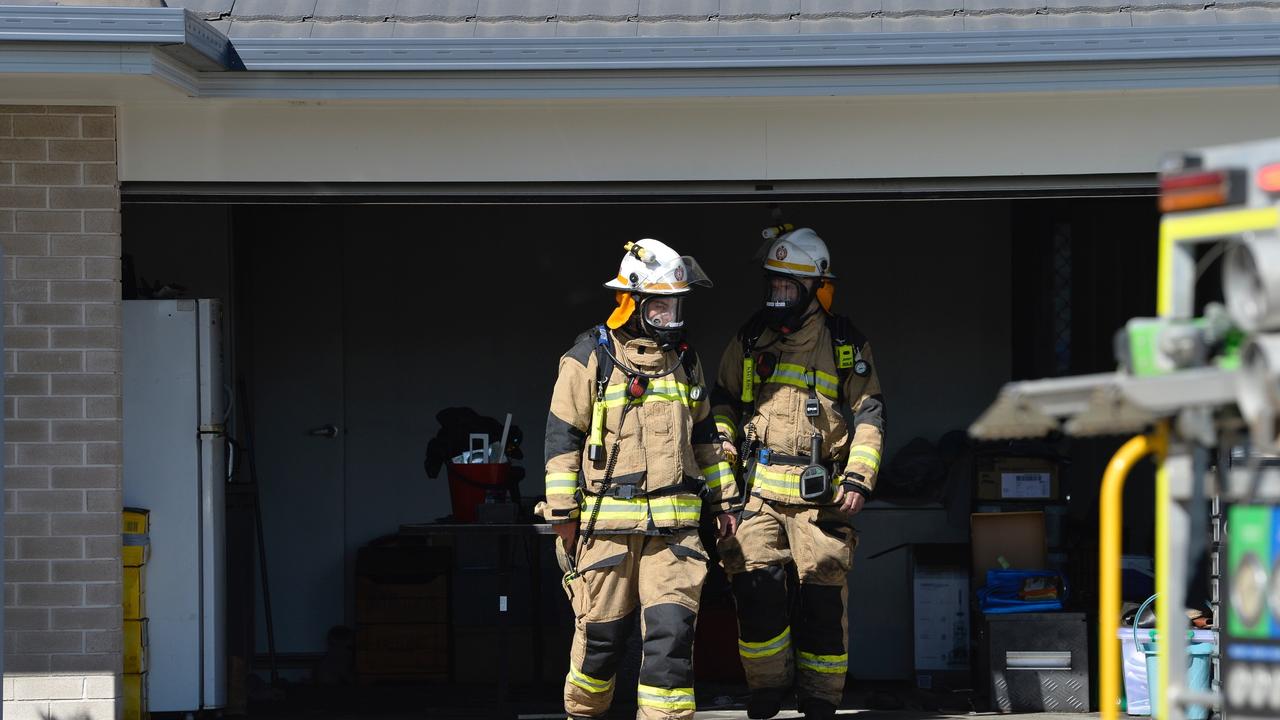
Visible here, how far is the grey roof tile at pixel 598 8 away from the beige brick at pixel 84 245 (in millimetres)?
2212

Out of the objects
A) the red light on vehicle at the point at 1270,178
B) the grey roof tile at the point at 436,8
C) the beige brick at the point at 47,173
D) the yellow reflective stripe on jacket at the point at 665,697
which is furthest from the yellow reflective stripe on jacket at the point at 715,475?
the red light on vehicle at the point at 1270,178

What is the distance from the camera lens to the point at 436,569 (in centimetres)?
917

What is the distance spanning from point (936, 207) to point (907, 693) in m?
2.98

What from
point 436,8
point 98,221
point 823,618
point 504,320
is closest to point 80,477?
point 98,221

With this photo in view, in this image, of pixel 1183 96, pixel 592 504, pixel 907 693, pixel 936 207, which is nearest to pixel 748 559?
pixel 592 504

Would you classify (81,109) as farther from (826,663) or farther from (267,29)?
(826,663)

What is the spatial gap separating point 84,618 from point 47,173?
6.34ft

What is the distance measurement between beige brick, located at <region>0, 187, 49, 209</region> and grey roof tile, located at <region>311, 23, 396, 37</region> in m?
1.38

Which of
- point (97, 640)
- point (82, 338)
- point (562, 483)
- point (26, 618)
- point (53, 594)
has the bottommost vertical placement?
point (97, 640)

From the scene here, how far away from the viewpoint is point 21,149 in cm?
686

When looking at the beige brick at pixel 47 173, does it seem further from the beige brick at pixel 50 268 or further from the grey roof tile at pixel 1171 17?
the grey roof tile at pixel 1171 17

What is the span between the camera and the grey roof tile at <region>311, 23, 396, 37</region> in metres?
6.95

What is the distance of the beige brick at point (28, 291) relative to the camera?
6844 millimetres

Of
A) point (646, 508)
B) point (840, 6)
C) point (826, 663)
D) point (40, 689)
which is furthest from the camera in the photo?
point (826, 663)
